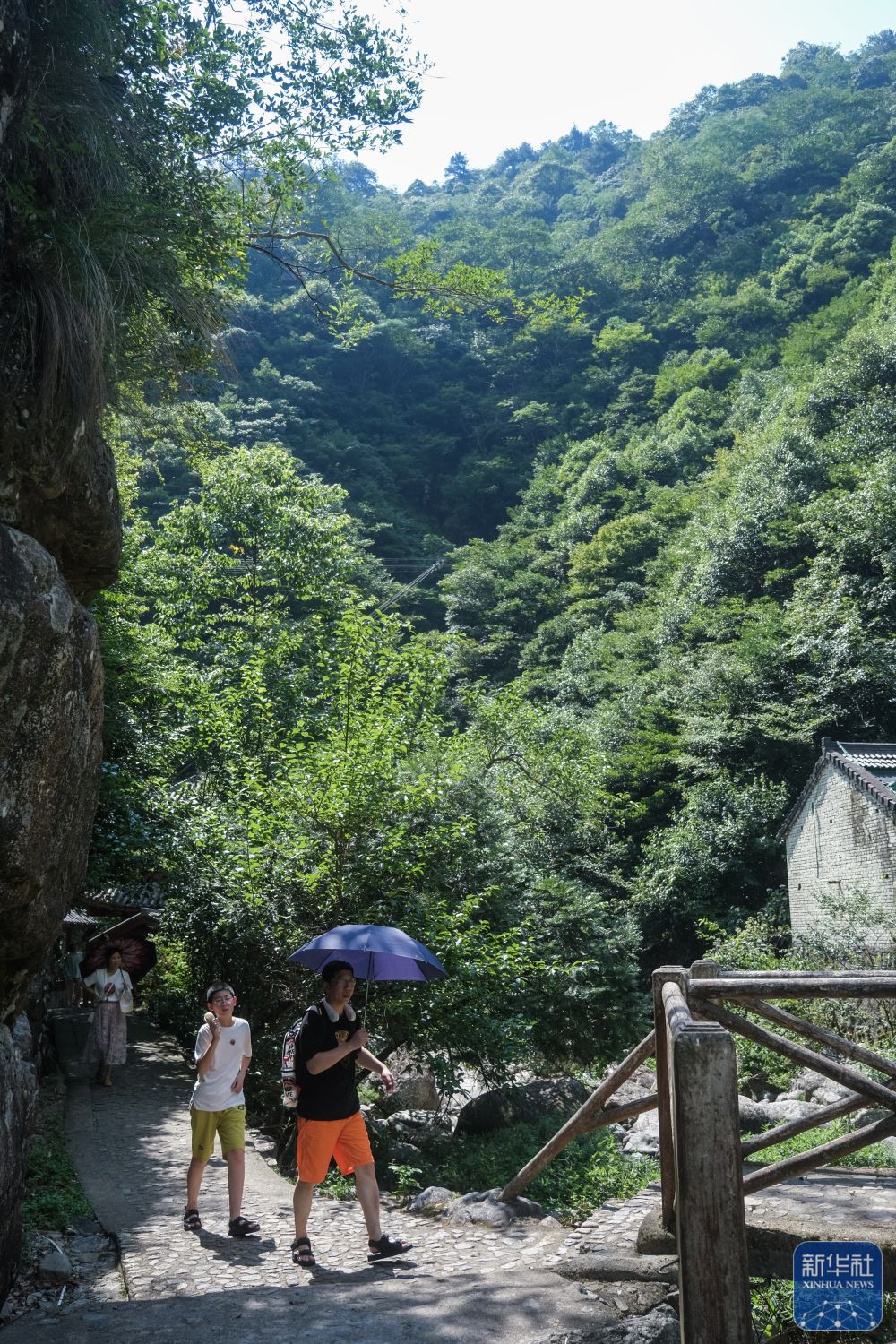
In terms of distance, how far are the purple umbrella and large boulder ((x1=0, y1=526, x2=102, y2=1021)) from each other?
181 cm

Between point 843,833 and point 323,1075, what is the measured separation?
20.0 m

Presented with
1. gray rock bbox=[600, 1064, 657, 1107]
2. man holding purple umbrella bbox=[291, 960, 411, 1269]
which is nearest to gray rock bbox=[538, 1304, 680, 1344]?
man holding purple umbrella bbox=[291, 960, 411, 1269]

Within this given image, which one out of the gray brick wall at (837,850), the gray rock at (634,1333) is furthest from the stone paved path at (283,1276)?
the gray brick wall at (837,850)

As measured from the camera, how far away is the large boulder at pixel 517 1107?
11.4m

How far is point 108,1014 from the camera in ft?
40.1

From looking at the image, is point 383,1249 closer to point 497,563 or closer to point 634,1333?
point 634,1333

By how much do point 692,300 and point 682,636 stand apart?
118 ft

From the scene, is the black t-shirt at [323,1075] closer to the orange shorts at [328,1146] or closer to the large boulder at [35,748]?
the orange shorts at [328,1146]

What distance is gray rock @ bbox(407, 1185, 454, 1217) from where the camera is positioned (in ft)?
24.9

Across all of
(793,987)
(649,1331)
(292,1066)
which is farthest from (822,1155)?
(292,1066)

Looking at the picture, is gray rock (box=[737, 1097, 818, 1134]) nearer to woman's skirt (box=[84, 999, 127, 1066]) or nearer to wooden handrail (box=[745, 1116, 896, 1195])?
wooden handrail (box=[745, 1116, 896, 1195])

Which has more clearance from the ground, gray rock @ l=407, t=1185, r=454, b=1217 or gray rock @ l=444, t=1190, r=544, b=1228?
gray rock @ l=444, t=1190, r=544, b=1228

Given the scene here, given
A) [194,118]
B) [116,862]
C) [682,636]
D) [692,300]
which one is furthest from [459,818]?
[692,300]

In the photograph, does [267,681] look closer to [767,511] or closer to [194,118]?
[194,118]
